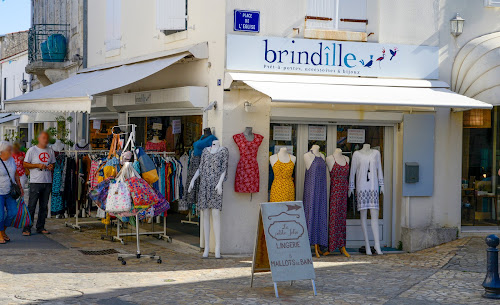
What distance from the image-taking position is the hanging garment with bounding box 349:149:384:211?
12.0m

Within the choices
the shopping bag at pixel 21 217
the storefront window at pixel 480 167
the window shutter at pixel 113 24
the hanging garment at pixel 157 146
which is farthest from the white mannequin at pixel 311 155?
the window shutter at pixel 113 24

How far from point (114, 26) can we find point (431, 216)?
7.72m

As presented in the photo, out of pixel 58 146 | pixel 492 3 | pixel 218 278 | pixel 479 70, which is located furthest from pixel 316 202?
pixel 58 146

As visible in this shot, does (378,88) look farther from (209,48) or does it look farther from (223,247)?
(223,247)

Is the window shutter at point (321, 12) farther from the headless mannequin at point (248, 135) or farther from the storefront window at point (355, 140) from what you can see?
the headless mannequin at point (248, 135)

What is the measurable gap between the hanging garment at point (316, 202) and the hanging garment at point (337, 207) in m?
0.13

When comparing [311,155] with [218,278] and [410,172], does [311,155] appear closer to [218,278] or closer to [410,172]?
[410,172]

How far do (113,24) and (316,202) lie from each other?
22.2 feet

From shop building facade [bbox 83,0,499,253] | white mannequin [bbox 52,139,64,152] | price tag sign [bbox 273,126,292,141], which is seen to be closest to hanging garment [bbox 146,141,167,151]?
shop building facade [bbox 83,0,499,253]

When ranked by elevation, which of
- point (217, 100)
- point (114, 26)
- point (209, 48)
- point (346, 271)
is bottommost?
point (346, 271)

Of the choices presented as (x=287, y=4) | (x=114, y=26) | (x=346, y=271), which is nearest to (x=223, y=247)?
(x=346, y=271)

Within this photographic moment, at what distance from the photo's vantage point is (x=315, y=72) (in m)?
11.9

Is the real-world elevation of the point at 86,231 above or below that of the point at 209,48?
below

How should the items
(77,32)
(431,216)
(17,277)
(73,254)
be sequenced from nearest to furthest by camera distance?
(17,277) → (73,254) → (431,216) → (77,32)
